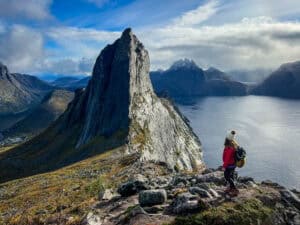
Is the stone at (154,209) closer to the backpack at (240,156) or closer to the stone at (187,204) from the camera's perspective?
the stone at (187,204)

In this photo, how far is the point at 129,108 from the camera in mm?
148625

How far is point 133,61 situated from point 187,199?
14697 centimetres

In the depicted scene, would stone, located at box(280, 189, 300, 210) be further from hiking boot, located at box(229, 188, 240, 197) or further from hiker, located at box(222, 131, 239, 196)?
hiker, located at box(222, 131, 239, 196)

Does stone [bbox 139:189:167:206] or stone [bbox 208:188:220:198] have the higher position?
stone [bbox 208:188:220:198]

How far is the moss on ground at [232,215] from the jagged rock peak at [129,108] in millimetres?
102850

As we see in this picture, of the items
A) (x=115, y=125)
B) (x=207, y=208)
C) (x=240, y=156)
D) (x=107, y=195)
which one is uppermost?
(x=240, y=156)

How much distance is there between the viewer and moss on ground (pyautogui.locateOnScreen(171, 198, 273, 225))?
2420 cm

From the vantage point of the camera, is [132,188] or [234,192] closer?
[234,192]

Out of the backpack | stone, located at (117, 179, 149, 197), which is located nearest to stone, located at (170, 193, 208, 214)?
the backpack

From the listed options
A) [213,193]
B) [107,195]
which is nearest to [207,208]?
[213,193]

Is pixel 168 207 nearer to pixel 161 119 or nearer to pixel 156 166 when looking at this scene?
pixel 156 166

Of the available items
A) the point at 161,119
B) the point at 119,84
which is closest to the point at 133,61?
the point at 119,84

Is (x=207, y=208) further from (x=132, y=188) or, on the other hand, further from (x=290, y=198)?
(x=132, y=188)

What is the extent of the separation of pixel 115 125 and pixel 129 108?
8526 mm
